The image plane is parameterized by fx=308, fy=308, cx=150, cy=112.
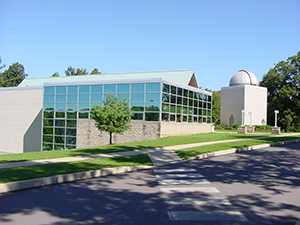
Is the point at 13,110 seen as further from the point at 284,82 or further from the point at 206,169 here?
the point at 284,82

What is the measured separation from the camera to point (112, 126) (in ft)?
65.6

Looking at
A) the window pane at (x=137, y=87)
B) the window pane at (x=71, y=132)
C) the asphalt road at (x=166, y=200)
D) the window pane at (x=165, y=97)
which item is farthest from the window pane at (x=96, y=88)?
the asphalt road at (x=166, y=200)

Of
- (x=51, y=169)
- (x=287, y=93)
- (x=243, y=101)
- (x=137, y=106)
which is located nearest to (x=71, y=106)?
(x=137, y=106)

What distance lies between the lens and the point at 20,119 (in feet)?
108

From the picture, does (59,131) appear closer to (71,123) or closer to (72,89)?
(71,123)

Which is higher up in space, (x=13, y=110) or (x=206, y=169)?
(x=13, y=110)

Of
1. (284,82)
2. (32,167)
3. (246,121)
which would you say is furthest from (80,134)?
(284,82)

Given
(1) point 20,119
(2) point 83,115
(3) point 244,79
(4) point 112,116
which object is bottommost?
(1) point 20,119

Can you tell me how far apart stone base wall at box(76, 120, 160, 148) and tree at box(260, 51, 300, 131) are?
34.2m

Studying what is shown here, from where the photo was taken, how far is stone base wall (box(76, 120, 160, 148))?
80.9ft

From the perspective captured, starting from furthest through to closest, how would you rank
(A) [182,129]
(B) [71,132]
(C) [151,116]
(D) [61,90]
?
(D) [61,90] < (B) [71,132] < (A) [182,129] < (C) [151,116]

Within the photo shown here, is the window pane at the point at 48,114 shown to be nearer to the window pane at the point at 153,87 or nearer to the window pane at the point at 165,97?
the window pane at the point at 153,87

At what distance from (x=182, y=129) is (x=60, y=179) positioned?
20015 mm

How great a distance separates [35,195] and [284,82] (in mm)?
53910
